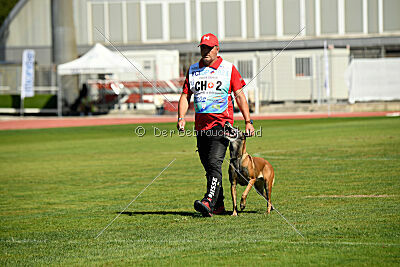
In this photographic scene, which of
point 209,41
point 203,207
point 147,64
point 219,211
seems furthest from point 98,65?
point 203,207

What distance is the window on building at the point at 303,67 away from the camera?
4272 cm

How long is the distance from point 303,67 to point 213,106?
34.2m

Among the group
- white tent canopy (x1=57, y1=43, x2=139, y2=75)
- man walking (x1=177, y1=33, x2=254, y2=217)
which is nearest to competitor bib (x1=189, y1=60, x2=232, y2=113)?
man walking (x1=177, y1=33, x2=254, y2=217)

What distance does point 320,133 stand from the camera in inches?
983

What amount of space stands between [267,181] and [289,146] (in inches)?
450

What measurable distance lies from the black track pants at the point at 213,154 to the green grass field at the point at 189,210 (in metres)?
0.33

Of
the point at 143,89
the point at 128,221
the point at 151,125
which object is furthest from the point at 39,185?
the point at 143,89

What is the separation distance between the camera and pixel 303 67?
42.8 metres

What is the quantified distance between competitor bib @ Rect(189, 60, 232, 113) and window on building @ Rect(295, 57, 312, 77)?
34.0 m

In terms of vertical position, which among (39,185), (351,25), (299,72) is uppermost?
(351,25)

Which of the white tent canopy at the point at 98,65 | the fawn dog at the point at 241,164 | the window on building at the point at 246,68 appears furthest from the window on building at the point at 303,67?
the fawn dog at the point at 241,164

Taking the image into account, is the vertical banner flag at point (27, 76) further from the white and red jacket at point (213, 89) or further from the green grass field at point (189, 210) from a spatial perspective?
the white and red jacket at point (213, 89)

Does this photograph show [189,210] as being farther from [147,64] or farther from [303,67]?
[147,64]

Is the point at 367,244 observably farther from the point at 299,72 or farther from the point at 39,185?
the point at 299,72
